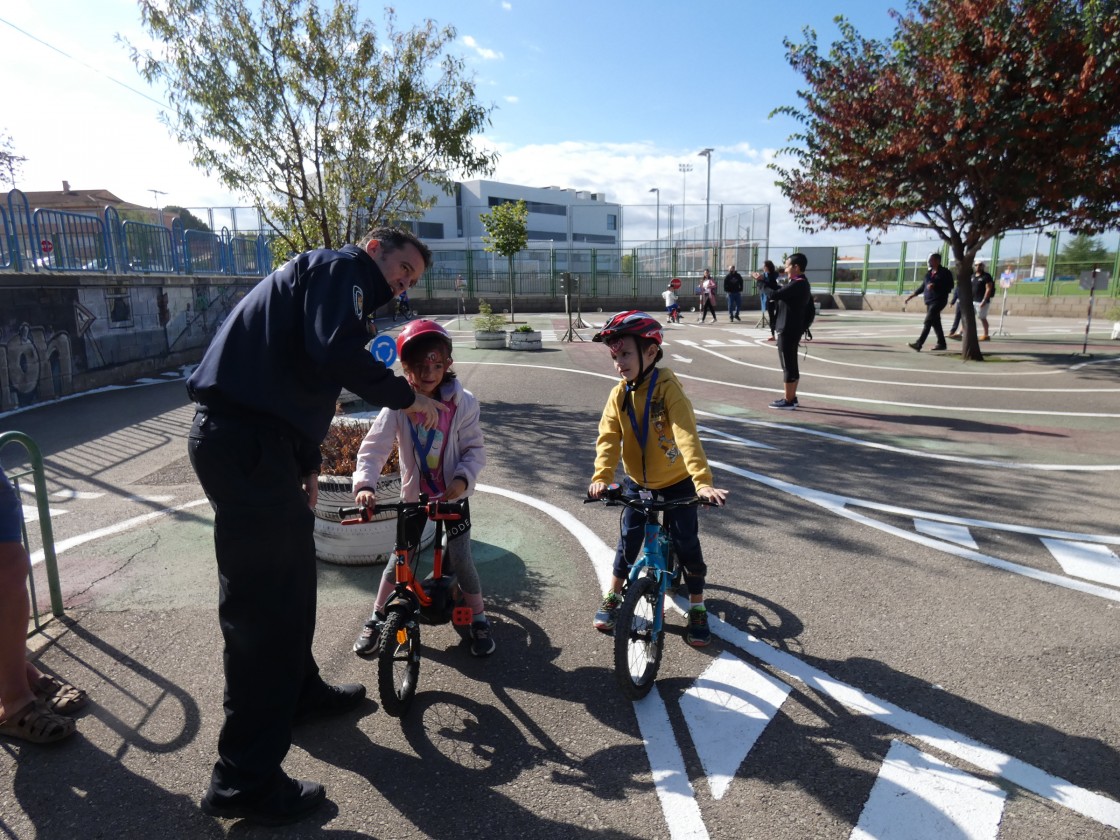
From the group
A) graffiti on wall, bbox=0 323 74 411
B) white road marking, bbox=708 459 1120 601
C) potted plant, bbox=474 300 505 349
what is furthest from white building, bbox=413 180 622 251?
white road marking, bbox=708 459 1120 601

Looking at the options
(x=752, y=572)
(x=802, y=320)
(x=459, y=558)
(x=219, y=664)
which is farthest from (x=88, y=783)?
(x=802, y=320)

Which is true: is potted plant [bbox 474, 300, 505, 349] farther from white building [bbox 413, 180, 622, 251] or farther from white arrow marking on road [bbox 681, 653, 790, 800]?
white building [bbox 413, 180, 622, 251]

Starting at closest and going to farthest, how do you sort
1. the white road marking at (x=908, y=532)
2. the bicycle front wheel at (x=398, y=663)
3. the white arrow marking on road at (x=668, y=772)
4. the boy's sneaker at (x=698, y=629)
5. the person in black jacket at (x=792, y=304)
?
1. the white arrow marking on road at (x=668, y=772)
2. the bicycle front wheel at (x=398, y=663)
3. the boy's sneaker at (x=698, y=629)
4. the white road marking at (x=908, y=532)
5. the person in black jacket at (x=792, y=304)

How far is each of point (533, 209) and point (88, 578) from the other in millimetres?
79138

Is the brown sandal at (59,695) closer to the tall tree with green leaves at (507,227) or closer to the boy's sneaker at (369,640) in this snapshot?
the boy's sneaker at (369,640)

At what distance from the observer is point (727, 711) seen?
3.19m

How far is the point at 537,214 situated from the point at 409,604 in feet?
261

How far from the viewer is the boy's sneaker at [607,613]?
3.89m

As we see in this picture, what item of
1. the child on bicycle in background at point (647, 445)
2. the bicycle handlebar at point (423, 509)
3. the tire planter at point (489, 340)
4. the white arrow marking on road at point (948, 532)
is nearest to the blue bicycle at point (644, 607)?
the child on bicycle in background at point (647, 445)

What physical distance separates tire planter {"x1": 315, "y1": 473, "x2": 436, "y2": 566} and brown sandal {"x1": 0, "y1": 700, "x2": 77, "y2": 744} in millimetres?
1779

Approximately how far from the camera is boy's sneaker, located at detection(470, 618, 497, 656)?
3.65m

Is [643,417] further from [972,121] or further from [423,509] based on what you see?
[972,121]

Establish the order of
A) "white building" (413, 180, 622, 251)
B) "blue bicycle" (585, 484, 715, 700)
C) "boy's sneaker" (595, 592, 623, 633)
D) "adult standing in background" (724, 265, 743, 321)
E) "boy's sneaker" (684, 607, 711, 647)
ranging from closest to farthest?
1. "blue bicycle" (585, 484, 715, 700)
2. "boy's sneaker" (684, 607, 711, 647)
3. "boy's sneaker" (595, 592, 623, 633)
4. "adult standing in background" (724, 265, 743, 321)
5. "white building" (413, 180, 622, 251)

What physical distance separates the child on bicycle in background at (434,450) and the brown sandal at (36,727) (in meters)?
1.25
